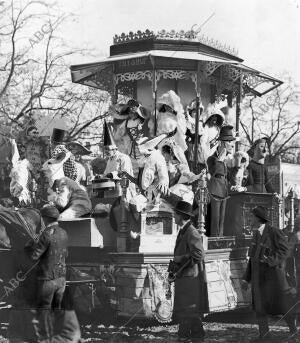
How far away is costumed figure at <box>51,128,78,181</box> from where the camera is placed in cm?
957

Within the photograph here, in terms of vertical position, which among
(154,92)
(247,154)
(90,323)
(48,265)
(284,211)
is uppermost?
(154,92)

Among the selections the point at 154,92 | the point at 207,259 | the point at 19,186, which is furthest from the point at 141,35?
the point at 207,259

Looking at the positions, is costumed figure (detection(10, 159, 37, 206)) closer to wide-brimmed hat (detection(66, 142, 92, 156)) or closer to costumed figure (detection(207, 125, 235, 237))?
wide-brimmed hat (detection(66, 142, 92, 156))

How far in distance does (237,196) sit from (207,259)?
1434 millimetres

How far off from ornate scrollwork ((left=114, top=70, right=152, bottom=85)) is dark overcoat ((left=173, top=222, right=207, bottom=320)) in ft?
13.8

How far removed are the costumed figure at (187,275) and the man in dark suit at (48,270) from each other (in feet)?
4.84

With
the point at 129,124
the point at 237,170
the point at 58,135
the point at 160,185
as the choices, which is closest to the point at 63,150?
the point at 58,135

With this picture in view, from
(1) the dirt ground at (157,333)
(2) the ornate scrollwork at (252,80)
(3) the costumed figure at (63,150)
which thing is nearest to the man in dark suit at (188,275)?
(1) the dirt ground at (157,333)

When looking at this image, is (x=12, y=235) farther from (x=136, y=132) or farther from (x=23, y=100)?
(x=23, y=100)

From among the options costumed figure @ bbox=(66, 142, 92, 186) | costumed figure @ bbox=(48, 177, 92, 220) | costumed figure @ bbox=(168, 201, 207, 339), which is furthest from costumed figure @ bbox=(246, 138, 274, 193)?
costumed figure @ bbox=(48, 177, 92, 220)

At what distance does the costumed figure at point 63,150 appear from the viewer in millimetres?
A: 9570

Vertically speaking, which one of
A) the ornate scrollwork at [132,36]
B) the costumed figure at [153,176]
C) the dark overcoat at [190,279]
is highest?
the ornate scrollwork at [132,36]

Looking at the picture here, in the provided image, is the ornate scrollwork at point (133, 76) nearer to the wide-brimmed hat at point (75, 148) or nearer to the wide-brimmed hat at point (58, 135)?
the wide-brimmed hat at point (75, 148)

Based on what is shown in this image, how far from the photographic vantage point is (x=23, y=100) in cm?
1273
